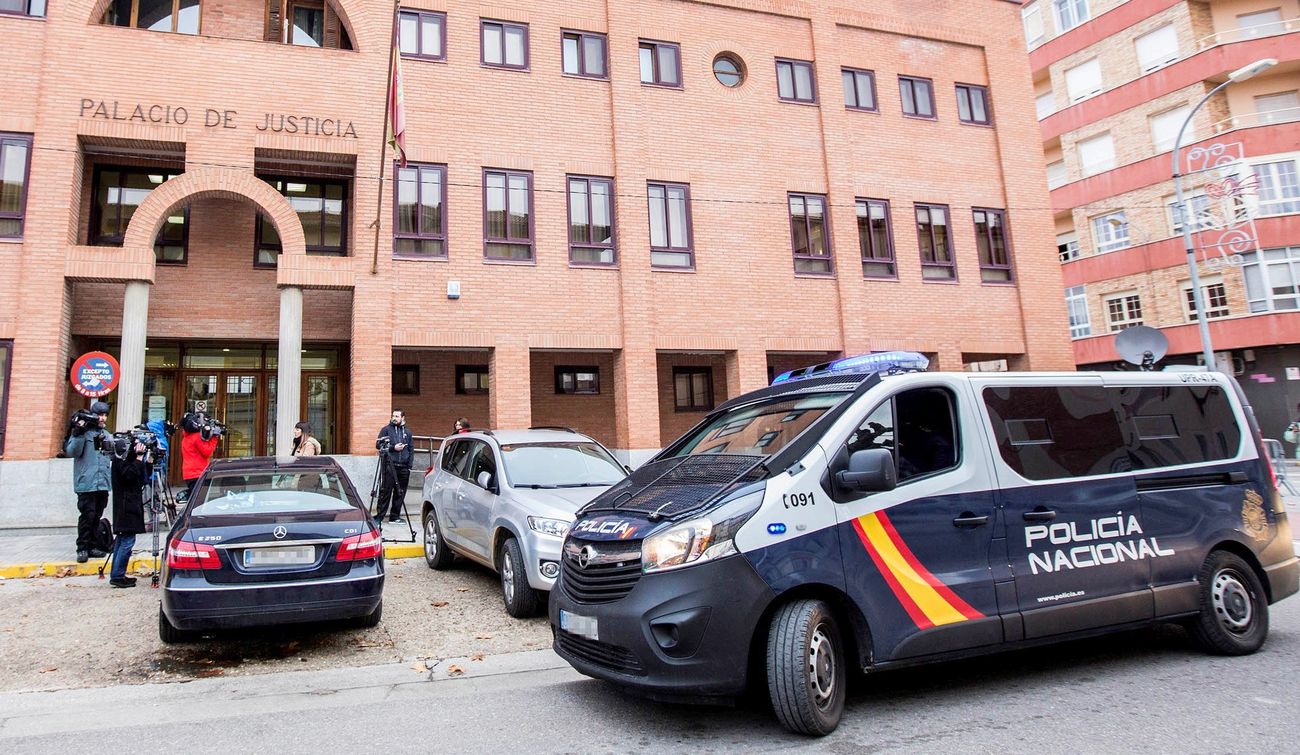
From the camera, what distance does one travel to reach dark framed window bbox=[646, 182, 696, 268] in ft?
53.3

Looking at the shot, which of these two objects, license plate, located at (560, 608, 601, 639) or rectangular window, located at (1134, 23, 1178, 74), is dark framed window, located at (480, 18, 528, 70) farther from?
rectangular window, located at (1134, 23, 1178, 74)

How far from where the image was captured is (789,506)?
397cm

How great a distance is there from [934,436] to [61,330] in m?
14.7

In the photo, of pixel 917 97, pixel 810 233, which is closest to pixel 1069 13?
pixel 917 97

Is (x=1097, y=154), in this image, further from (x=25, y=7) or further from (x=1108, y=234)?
(x=25, y=7)

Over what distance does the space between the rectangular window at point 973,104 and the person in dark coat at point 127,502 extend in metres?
19.5

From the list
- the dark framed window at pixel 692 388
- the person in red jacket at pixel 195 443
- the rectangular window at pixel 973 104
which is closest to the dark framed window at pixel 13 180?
the person in red jacket at pixel 195 443

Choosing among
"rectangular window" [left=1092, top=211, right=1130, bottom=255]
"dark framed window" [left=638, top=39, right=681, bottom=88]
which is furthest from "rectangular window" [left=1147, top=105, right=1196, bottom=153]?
"dark framed window" [left=638, top=39, right=681, bottom=88]

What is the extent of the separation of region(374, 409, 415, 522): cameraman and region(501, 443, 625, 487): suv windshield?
4.61 m

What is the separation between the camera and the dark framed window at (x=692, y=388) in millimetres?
19203

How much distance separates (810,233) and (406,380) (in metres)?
10.2

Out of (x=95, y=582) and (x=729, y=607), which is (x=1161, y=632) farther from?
(x=95, y=582)

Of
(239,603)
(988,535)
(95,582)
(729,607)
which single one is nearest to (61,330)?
(95,582)

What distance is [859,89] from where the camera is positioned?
18.5 meters
